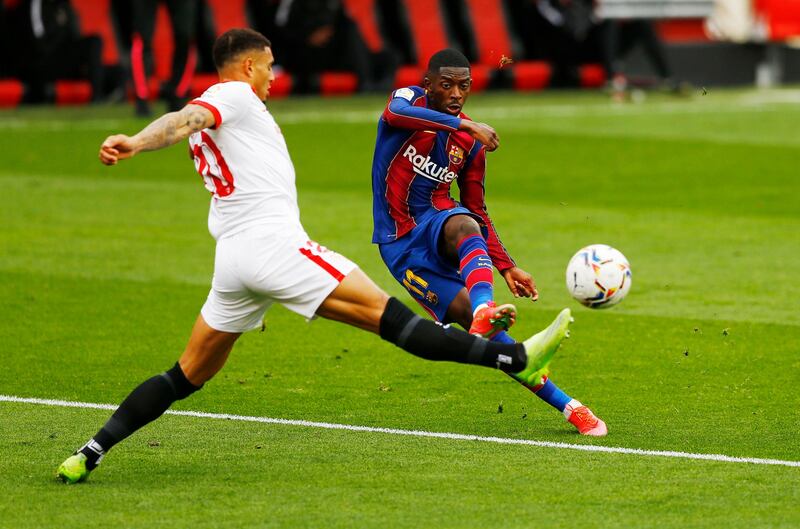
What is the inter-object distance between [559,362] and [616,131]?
14641 mm

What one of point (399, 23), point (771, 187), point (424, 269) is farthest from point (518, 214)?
point (399, 23)

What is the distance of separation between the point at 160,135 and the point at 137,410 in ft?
4.12

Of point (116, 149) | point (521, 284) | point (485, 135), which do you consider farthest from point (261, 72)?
point (521, 284)

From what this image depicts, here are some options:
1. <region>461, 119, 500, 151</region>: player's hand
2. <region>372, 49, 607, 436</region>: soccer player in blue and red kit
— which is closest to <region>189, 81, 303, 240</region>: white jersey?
<region>461, 119, 500, 151</region>: player's hand

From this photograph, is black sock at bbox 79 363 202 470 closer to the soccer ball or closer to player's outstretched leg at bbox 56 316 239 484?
player's outstretched leg at bbox 56 316 239 484

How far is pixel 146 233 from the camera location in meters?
15.3

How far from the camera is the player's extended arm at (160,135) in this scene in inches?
254

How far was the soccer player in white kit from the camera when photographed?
6770mm

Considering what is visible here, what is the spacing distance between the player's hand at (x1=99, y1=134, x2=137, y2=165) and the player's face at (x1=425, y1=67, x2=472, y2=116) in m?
2.24

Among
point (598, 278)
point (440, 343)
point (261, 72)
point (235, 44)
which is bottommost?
point (598, 278)

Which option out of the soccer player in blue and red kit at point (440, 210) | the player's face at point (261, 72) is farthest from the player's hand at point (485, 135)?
the player's face at point (261, 72)

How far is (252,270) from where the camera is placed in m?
6.74

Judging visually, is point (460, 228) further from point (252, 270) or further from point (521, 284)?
point (252, 270)

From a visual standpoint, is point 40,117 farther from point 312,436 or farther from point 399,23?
point 312,436
